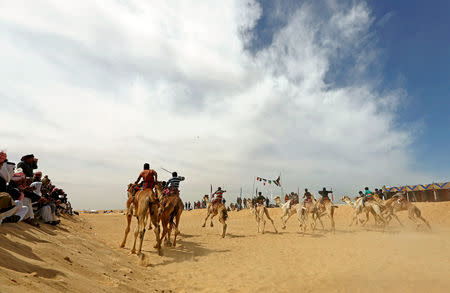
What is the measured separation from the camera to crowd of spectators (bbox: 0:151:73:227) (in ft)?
16.7

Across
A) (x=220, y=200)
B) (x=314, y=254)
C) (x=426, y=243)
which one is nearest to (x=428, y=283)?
(x=314, y=254)

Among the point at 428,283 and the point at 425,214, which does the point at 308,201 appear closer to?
the point at 428,283

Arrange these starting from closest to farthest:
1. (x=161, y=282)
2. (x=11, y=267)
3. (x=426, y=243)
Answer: (x=11, y=267), (x=161, y=282), (x=426, y=243)

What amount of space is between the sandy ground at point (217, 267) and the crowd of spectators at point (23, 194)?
0.44 metres

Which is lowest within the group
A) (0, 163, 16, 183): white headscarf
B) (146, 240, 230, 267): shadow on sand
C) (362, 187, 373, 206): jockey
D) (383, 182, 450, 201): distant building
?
(146, 240, 230, 267): shadow on sand

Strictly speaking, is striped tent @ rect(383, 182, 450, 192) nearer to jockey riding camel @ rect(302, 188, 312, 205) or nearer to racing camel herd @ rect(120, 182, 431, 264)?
racing camel herd @ rect(120, 182, 431, 264)

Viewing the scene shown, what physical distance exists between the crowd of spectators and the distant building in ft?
115

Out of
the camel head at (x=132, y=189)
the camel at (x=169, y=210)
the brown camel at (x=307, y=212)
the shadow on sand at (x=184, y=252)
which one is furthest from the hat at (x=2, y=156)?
the brown camel at (x=307, y=212)

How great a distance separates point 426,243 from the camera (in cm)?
1214

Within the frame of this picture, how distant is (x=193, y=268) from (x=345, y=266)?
5156 millimetres

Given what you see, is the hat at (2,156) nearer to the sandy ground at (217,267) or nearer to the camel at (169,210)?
the sandy ground at (217,267)

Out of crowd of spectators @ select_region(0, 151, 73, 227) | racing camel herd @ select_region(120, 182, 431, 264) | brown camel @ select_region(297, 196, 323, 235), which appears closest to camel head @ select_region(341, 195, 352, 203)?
racing camel herd @ select_region(120, 182, 431, 264)

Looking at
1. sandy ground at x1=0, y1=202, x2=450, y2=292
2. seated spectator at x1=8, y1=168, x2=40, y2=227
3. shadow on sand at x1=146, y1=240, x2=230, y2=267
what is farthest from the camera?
shadow on sand at x1=146, y1=240, x2=230, y2=267

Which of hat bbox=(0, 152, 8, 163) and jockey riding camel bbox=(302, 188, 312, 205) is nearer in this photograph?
hat bbox=(0, 152, 8, 163)
